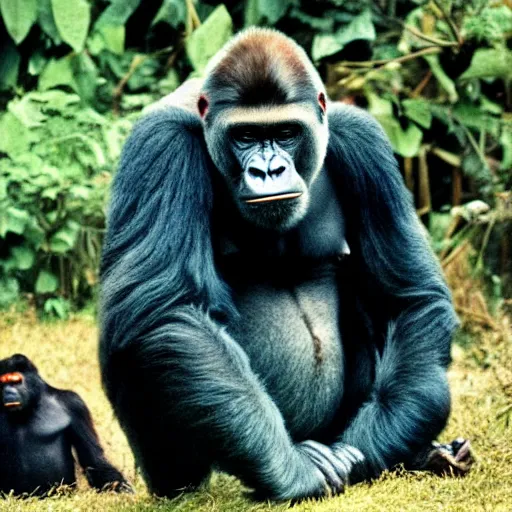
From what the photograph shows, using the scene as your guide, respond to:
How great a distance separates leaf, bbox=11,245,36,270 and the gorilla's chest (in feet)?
10.8

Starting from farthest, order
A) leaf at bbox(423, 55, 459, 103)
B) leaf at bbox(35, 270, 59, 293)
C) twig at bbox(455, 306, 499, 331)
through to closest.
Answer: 1. leaf at bbox(423, 55, 459, 103)
2. leaf at bbox(35, 270, 59, 293)
3. twig at bbox(455, 306, 499, 331)

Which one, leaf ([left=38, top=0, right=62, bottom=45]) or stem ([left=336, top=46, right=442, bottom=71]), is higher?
leaf ([left=38, top=0, right=62, bottom=45])

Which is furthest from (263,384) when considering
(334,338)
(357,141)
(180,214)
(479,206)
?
(479,206)

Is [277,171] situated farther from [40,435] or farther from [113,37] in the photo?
[113,37]

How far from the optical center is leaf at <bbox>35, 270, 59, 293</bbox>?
23.5 feet

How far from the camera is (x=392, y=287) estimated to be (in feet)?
13.8

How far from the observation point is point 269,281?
161 inches

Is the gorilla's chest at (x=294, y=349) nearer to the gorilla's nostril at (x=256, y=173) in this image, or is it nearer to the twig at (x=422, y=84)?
the gorilla's nostril at (x=256, y=173)

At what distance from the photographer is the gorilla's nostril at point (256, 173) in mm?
3636

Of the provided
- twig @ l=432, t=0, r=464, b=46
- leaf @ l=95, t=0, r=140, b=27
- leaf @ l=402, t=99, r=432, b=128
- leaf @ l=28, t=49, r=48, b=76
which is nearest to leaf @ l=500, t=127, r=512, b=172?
leaf @ l=402, t=99, r=432, b=128

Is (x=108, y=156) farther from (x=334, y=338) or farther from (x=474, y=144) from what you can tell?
(x=334, y=338)

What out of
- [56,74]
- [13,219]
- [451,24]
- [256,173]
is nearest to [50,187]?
[13,219]

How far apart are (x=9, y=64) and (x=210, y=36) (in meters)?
1.44

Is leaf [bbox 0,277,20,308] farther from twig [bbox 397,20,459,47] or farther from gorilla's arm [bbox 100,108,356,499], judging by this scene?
gorilla's arm [bbox 100,108,356,499]
